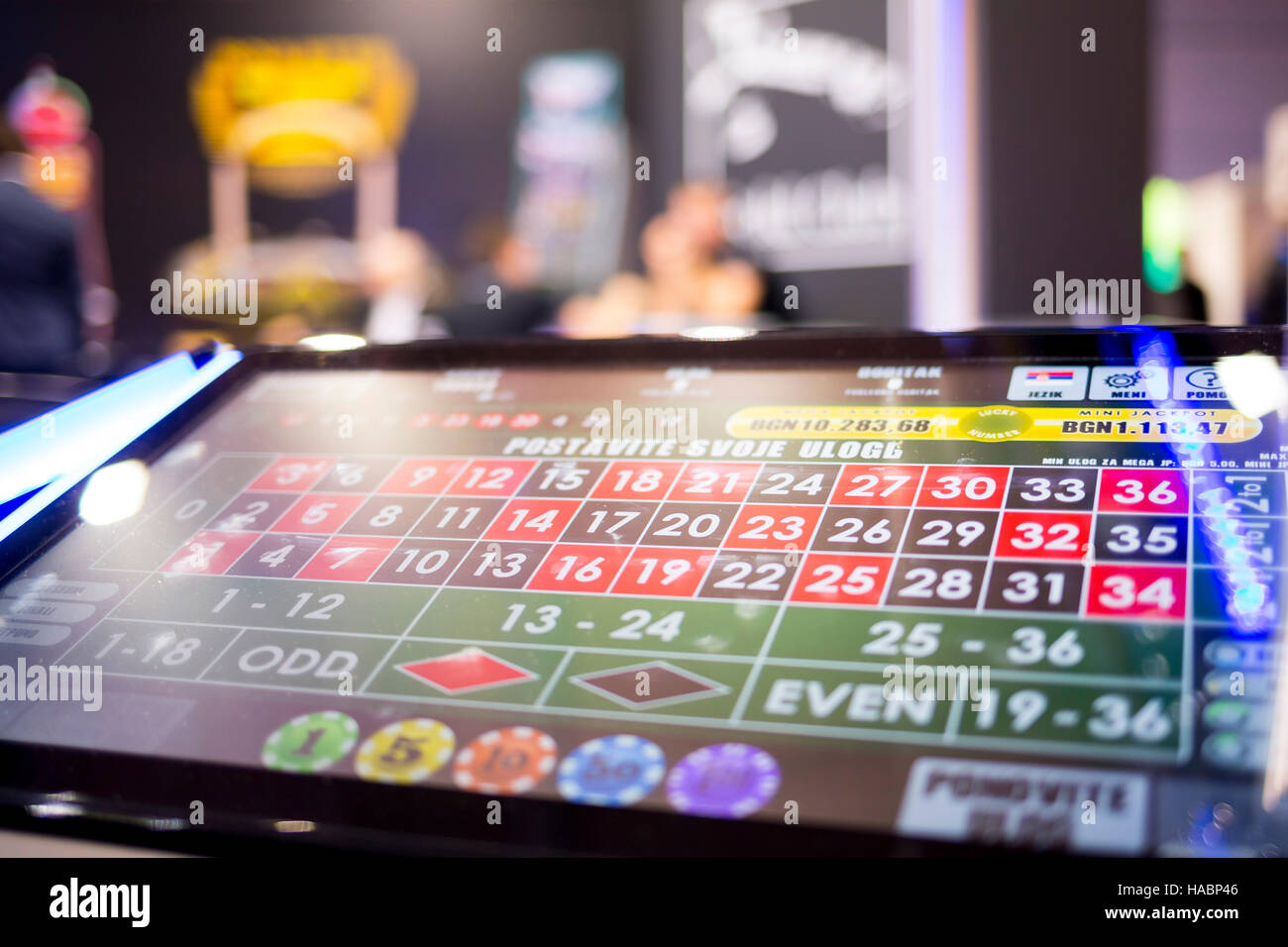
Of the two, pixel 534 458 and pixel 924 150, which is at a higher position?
pixel 924 150

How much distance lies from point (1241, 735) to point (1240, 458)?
0.31 metres

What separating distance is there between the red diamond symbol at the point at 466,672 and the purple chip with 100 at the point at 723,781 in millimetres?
160

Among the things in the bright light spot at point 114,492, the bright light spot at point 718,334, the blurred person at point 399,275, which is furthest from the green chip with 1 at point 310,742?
the blurred person at point 399,275

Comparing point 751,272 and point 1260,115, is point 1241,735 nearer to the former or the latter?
point 751,272

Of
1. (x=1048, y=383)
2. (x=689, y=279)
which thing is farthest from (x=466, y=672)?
(x=689, y=279)

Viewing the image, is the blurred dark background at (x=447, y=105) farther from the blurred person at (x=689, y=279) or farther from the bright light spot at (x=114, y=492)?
the bright light spot at (x=114, y=492)

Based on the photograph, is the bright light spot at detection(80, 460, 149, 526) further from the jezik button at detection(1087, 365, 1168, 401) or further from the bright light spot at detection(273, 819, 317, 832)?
the jezik button at detection(1087, 365, 1168, 401)

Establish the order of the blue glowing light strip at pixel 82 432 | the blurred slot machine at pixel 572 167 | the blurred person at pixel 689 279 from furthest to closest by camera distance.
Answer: the blurred slot machine at pixel 572 167
the blurred person at pixel 689 279
the blue glowing light strip at pixel 82 432

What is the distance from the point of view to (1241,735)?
657mm

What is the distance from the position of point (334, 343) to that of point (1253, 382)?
99 cm

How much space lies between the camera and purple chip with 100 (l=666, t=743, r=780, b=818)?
0.66m

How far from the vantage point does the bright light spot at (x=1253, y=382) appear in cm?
91

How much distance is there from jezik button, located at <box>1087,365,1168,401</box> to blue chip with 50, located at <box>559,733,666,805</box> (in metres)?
0.56
